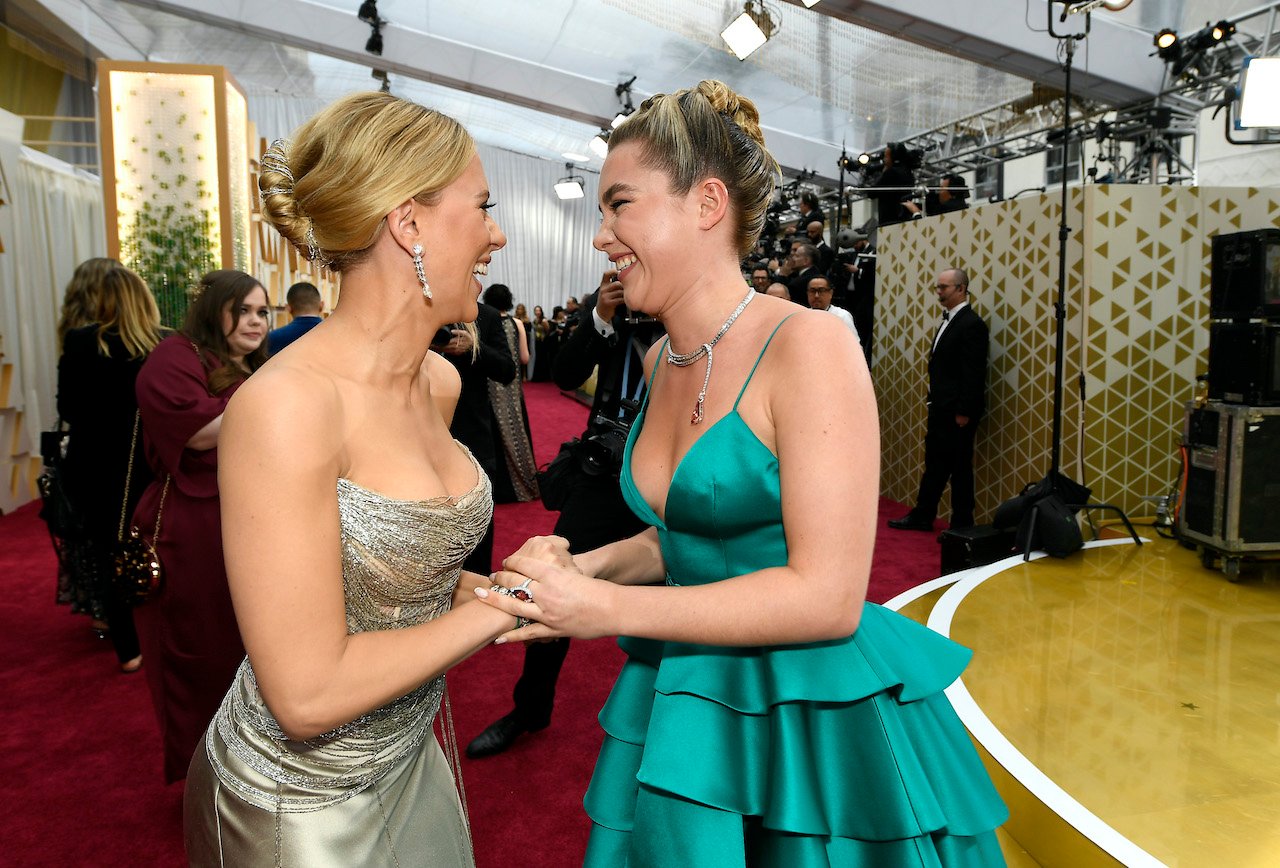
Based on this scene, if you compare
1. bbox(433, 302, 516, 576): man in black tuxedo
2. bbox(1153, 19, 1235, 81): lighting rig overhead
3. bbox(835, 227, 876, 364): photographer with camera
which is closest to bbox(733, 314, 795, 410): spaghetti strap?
bbox(433, 302, 516, 576): man in black tuxedo

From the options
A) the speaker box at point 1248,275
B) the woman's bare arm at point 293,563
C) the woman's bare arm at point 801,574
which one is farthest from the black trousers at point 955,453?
the woman's bare arm at point 293,563

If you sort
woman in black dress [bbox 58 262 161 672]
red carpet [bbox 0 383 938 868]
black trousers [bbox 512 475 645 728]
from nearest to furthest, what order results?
1. red carpet [bbox 0 383 938 868]
2. black trousers [bbox 512 475 645 728]
3. woman in black dress [bbox 58 262 161 672]

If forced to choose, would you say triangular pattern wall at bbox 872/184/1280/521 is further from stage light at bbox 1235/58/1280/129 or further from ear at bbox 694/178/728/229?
ear at bbox 694/178/728/229

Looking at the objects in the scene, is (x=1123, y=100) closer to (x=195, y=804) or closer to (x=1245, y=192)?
(x=1245, y=192)

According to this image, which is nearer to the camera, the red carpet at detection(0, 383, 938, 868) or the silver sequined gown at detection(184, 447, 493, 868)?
the silver sequined gown at detection(184, 447, 493, 868)

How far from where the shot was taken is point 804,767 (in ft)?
4.20

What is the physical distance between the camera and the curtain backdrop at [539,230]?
21016 mm

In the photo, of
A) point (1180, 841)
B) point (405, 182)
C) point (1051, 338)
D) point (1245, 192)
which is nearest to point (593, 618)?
point (405, 182)

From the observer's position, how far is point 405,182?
4.17ft

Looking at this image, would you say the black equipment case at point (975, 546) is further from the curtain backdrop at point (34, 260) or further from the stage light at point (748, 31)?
the curtain backdrop at point (34, 260)

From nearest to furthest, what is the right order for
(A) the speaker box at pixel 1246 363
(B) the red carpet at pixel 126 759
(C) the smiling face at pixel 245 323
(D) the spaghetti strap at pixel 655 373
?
(D) the spaghetti strap at pixel 655 373 → (B) the red carpet at pixel 126 759 → (C) the smiling face at pixel 245 323 → (A) the speaker box at pixel 1246 363

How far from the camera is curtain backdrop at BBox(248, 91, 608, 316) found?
68.9 feet

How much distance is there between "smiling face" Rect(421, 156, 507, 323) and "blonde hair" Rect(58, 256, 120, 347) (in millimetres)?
3219

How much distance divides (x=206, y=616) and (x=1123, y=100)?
9069 mm
